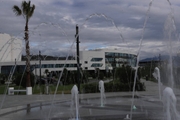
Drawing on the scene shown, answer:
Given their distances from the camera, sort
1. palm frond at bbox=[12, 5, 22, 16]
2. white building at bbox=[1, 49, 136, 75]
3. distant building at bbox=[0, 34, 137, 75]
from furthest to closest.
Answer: distant building at bbox=[0, 34, 137, 75], white building at bbox=[1, 49, 136, 75], palm frond at bbox=[12, 5, 22, 16]

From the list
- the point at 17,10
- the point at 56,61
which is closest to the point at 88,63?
the point at 56,61

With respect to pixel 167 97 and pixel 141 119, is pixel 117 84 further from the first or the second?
pixel 167 97

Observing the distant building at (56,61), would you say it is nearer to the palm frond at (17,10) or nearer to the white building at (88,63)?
the white building at (88,63)

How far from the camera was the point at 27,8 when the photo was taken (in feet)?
97.2

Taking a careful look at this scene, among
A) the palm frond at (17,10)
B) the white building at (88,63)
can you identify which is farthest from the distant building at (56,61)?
the palm frond at (17,10)

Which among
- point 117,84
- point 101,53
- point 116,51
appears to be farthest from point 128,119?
point 116,51

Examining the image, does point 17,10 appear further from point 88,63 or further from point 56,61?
point 88,63

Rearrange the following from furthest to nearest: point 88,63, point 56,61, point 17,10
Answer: point 88,63
point 56,61
point 17,10

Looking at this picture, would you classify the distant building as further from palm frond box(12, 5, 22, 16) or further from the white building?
palm frond box(12, 5, 22, 16)

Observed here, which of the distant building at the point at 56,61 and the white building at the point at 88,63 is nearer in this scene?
the white building at the point at 88,63

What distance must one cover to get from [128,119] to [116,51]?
110m

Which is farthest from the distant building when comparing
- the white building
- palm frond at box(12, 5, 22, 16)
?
palm frond at box(12, 5, 22, 16)

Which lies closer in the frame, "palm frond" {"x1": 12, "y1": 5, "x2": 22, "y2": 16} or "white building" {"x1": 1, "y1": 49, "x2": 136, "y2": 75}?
"palm frond" {"x1": 12, "y1": 5, "x2": 22, "y2": 16}

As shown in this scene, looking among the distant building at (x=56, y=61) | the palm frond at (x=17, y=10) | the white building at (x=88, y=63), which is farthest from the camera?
the distant building at (x=56, y=61)
